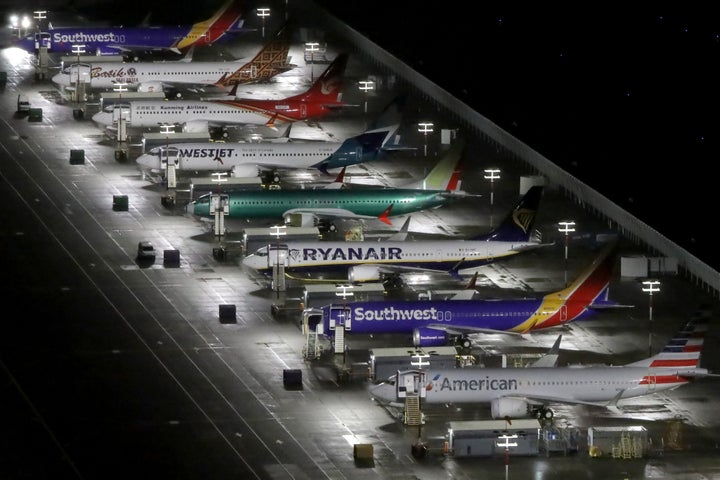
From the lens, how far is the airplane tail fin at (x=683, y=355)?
15238 centimetres

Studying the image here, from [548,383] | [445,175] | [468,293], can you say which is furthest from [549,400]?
[445,175]

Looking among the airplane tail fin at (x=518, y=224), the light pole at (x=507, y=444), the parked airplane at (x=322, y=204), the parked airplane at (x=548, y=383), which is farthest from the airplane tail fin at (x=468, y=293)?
the light pole at (x=507, y=444)

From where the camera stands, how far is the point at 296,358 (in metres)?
163

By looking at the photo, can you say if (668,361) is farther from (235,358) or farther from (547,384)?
(235,358)

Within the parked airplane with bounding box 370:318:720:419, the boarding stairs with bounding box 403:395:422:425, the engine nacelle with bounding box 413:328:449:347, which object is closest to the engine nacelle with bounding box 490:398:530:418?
the parked airplane with bounding box 370:318:720:419

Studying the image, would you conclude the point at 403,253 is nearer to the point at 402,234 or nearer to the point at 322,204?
the point at 402,234

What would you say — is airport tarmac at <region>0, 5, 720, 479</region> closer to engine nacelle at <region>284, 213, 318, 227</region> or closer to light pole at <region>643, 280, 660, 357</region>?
light pole at <region>643, 280, 660, 357</region>

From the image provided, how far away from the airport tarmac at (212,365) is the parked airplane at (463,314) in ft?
5.30

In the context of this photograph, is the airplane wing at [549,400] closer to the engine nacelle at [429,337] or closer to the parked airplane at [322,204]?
the engine nacelle at [429,337]

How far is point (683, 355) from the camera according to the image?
153 m

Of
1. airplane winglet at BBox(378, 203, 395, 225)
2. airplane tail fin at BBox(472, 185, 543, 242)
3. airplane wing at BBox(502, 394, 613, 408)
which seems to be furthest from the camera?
airplane winglet at BBox(378, 203, 395, 225)

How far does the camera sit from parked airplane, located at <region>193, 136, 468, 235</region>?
193500 millimetres

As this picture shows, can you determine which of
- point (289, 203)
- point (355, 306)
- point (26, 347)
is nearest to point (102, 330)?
point (26, 347)

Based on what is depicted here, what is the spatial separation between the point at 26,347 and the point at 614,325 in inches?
1587
